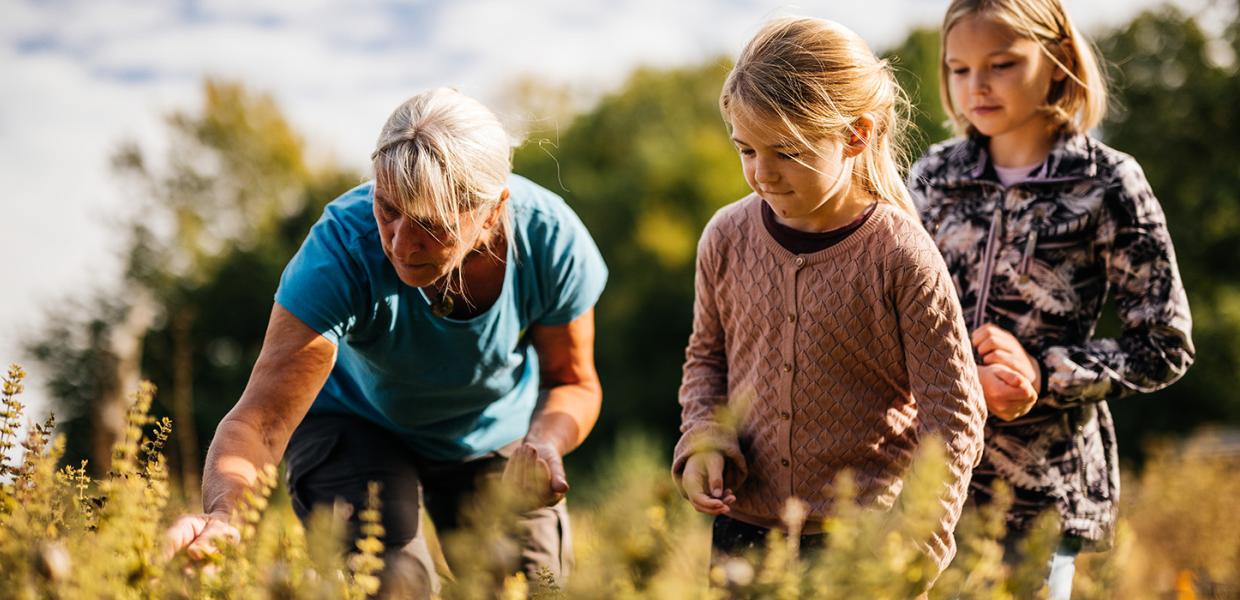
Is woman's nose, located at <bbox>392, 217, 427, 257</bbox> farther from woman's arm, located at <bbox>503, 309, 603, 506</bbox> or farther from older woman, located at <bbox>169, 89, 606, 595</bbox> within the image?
woman's arm, located at <bbox>503, 309, 603, 506</bbox>

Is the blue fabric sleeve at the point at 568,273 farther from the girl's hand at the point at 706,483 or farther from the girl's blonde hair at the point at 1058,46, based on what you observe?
the girl's blonde hair at the point at 1058,46

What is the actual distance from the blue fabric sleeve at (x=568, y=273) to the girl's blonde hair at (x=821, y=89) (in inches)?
28.8

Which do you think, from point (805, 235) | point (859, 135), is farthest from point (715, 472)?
point (859, 135)

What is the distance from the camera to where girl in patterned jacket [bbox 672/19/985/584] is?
224cm

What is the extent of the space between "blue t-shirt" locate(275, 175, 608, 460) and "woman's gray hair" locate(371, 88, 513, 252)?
0.87 feet

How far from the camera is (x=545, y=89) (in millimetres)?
33812

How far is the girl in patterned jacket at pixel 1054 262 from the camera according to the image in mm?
2674

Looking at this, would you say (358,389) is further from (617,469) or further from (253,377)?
(617,469)

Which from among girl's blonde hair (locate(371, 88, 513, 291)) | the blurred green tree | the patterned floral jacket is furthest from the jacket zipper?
the blurred green tree

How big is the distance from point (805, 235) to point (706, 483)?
24.8 inches

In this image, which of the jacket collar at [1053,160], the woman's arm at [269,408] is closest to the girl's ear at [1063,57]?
the jacket collar at [1053,160]

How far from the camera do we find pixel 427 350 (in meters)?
2.89

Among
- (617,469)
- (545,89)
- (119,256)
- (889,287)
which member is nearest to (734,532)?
(889,287)

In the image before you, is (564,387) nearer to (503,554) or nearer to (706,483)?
(706,483)
